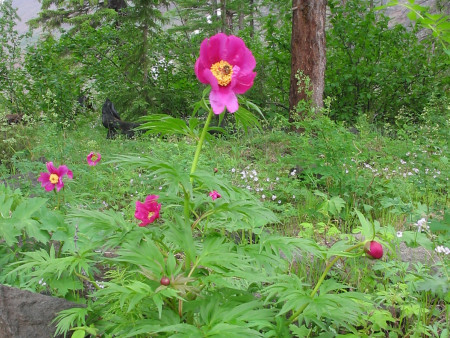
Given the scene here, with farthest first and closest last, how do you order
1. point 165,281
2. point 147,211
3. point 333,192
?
point 333,192 → point 147,211 → point 165,281

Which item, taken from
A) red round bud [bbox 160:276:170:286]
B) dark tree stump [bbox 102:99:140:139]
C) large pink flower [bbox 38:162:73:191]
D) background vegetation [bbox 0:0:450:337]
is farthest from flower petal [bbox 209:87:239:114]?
dark tree stump [bbox 102:99:140:139]

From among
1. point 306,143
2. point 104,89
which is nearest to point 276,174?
point 306,143

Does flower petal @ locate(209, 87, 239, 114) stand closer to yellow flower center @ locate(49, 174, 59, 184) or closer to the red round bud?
the red round bud

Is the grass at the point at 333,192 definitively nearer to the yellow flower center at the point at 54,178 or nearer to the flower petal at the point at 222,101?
the yellow flower center at the point at 54,178

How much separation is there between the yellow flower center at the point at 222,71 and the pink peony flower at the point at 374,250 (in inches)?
29.1

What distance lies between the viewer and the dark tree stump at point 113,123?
7977mm

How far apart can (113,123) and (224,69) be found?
7207 millimetres

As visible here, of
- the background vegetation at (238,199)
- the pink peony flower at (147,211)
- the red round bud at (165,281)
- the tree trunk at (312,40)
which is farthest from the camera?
the tree trunk at (312,40)

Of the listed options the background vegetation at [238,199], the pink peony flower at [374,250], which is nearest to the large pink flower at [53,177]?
the background vegetation at [238,199]

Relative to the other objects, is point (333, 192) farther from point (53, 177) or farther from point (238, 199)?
point (53, 177)

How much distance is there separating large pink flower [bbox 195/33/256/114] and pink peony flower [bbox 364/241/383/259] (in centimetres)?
66

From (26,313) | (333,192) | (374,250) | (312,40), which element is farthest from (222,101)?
(312,40)

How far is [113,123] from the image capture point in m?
8.19

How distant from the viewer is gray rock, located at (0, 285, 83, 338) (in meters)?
1.76
